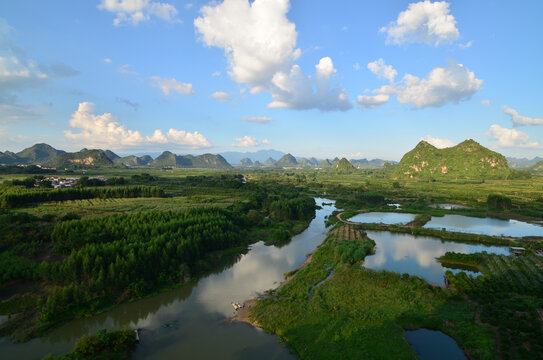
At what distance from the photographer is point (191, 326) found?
18.8 m

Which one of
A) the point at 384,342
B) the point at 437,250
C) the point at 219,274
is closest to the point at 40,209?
the point at 219,274

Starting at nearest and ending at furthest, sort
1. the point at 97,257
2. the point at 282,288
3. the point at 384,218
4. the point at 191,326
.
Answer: the point at 191,326 < the point at 97,257 < the point at 282,288 < the point at 384,218

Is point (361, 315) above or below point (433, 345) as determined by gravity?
above

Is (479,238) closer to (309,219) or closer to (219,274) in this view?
(309,219)

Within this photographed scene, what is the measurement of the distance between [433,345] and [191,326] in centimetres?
1685

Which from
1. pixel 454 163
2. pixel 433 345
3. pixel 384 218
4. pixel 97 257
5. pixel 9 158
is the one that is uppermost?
pixel 454 163

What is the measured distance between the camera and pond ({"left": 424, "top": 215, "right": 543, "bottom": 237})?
44.3 meters

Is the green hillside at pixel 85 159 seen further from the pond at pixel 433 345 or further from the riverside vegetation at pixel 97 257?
the pond at pixel 433 345

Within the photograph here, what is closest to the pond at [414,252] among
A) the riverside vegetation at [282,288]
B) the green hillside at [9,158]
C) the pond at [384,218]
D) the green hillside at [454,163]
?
the riverside vegetation at [282,288]

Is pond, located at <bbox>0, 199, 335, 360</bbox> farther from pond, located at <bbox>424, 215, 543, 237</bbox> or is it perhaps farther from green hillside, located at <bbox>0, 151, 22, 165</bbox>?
green hillside, located at <bbox>0, 151, 22, 165</bbox>

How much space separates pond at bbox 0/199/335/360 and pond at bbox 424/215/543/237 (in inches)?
1494

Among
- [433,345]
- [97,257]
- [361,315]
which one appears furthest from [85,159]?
[433,345]

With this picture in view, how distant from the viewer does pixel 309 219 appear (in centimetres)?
5459

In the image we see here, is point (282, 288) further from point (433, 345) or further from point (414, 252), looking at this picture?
point (414, 252)
